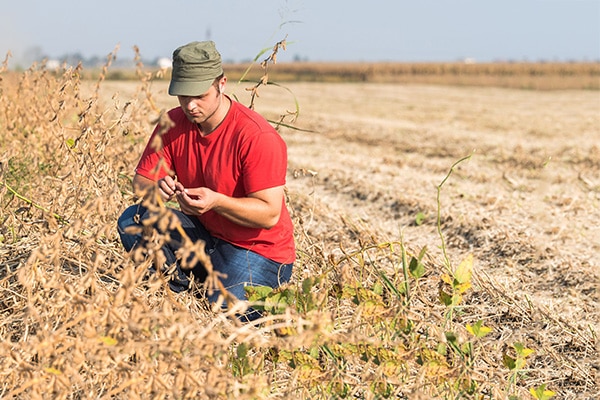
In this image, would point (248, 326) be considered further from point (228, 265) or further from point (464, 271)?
point (228, 265)

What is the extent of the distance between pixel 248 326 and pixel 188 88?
133cm

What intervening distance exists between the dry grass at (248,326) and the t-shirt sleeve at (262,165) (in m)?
0.41

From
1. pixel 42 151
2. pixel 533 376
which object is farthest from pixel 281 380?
pixel 42 151

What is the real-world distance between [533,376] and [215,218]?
5.23 ft

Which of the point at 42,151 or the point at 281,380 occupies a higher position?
the point at 42,151

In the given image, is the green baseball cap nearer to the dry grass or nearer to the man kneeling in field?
the man kneeling in field

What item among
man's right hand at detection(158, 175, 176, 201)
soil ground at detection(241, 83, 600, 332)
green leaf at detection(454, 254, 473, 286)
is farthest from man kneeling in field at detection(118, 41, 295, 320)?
green leaf at detection(454, 254, 473, 286)

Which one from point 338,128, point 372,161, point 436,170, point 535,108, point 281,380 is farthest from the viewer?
point 535,108

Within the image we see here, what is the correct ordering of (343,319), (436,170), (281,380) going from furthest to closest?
(436,170), (343,319), (281,380)

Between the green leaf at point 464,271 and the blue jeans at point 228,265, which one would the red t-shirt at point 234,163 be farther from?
the green leaf at point 464,271

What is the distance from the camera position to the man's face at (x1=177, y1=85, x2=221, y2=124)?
3066 millimetres

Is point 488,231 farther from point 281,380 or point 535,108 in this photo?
point 535,108

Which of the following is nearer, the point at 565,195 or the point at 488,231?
the point at 488,231

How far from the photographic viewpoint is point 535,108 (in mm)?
17578
